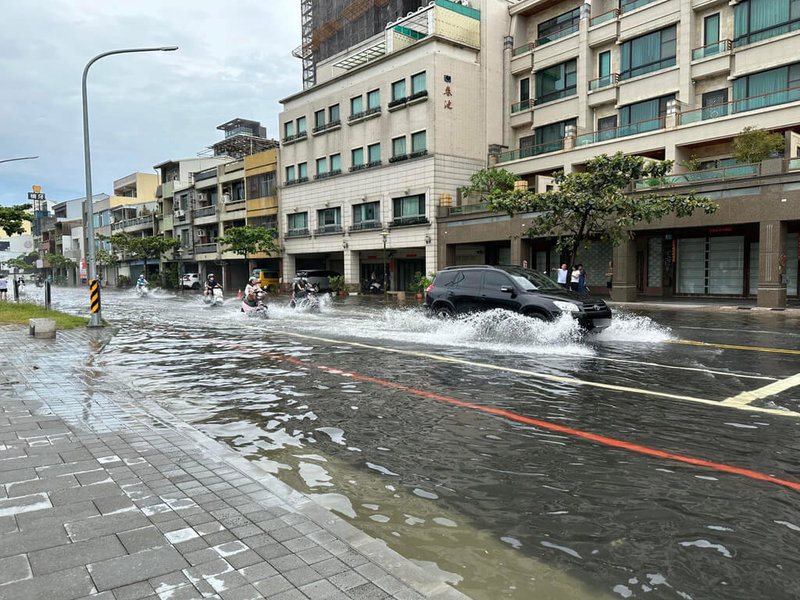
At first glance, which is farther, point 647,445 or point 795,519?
point 647,445

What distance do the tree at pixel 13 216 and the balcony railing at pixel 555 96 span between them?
28.1 metres

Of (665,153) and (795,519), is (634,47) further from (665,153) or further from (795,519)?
(795,519)

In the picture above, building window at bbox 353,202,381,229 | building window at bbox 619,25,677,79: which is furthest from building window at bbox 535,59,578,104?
building window at bbox 353,202,381,229

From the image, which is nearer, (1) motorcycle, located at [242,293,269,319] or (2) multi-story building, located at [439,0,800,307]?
(1) motorcycle, located at [242,293,269,319]

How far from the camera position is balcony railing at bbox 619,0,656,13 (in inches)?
1200

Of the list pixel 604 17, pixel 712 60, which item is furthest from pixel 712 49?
pixel 604 17

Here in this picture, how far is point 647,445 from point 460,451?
171 centimetres

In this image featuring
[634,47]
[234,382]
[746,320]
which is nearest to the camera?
[234,382]

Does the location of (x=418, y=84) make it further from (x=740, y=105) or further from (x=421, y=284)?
(x=740, y=105)

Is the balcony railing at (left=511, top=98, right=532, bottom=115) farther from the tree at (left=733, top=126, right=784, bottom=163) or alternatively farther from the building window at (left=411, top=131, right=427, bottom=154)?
the tree at (left=733, top=126, right=784, bottom=163)

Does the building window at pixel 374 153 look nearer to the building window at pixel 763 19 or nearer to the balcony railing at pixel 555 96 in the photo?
the balcony railing at pixel 555 96

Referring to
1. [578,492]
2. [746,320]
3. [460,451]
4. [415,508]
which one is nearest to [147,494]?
[415,508]

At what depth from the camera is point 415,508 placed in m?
4.19

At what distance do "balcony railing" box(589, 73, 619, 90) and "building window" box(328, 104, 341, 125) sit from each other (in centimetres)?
1888
